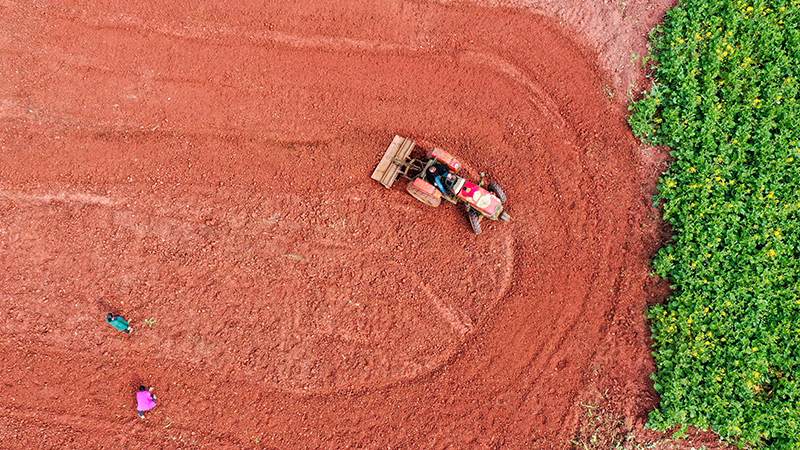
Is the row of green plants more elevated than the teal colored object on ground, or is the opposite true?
the row of green plants

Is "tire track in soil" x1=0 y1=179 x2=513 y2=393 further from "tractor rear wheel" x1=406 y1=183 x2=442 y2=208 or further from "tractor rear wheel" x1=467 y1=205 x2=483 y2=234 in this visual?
"tractor rear wheel" x1=406 y1=183 x2=442 y2=208

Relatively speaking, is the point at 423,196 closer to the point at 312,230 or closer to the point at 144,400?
the point at 312,230

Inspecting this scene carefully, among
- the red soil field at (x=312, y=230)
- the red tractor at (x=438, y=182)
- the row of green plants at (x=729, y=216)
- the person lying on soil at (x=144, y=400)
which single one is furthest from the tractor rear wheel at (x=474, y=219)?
the person lying on soil at (x=144, y=400)

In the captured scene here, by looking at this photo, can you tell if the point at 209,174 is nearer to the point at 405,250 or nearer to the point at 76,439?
the point at 405,250

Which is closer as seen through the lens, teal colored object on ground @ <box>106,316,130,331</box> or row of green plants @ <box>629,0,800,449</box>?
row of green plants @ <box>629,0,800,449</box>

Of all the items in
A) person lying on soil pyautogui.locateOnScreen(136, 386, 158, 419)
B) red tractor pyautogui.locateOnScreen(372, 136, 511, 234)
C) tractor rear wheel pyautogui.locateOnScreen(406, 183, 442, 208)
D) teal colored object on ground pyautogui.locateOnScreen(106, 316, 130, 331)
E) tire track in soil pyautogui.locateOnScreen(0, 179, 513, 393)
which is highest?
red tractor pyautogui.locateOnScreen(372, 136, 511, 234)

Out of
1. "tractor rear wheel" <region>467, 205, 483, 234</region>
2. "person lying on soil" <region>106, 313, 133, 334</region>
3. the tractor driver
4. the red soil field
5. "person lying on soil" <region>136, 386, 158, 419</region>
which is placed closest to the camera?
the tractor driver

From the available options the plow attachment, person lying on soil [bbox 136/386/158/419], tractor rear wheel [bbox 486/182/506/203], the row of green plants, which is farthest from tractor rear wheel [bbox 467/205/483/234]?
person lying on soil [bbox 136/386/158/419]
